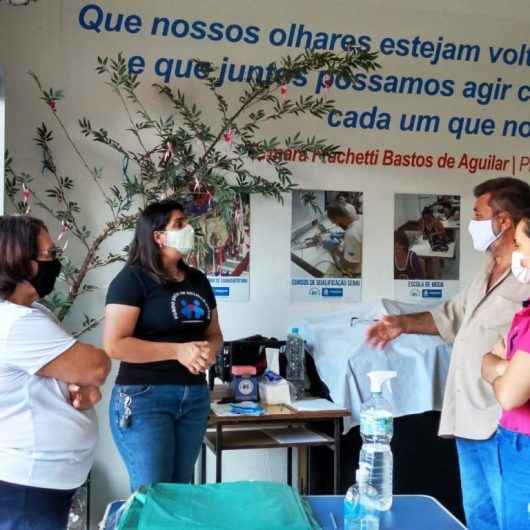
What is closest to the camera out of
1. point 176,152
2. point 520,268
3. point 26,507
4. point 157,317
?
point 26,507

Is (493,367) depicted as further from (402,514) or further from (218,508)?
(218,508)

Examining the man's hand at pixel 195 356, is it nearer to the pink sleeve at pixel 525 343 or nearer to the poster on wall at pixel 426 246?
the pink sleeve at pixel 525 343

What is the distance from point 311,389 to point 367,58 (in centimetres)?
174

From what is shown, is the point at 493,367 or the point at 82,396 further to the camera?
the point at 493,367

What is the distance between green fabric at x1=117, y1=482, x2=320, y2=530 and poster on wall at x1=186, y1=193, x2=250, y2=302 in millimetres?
2164

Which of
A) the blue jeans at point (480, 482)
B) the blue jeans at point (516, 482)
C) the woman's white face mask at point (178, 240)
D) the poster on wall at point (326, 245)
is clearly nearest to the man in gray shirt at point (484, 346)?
the blue jeans at point (480, 482)

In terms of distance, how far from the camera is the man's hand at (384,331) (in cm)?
263

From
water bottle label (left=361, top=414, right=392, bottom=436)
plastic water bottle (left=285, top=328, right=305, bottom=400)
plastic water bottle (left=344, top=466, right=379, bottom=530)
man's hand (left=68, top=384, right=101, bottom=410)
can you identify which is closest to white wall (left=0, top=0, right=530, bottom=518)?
plastic water bottle (left=285, top=328, right=305, bottom=400)

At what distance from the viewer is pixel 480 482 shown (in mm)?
2154

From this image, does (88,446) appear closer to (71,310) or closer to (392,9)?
(71,310)

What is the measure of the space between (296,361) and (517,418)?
74.2 inches

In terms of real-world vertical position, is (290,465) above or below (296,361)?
below

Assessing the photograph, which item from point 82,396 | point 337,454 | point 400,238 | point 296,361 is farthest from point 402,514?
point 400,238

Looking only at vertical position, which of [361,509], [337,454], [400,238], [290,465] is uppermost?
[400,238]
